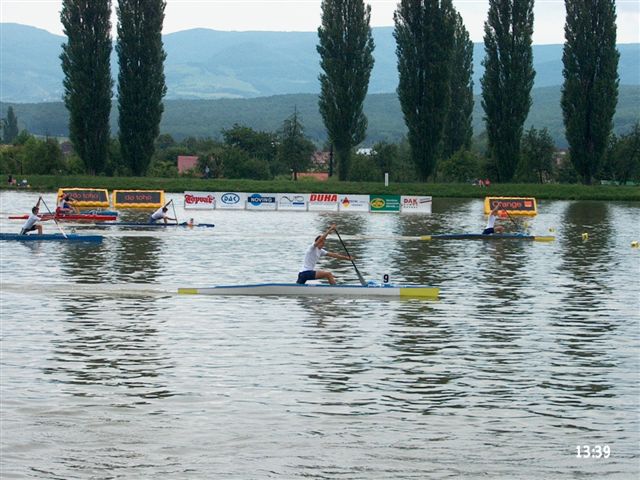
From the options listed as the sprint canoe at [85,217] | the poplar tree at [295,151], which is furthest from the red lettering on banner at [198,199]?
the poplar tree at [295,151]

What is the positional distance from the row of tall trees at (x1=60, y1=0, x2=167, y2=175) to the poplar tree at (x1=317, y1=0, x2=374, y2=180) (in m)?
15.5

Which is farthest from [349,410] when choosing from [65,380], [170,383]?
[65,380]

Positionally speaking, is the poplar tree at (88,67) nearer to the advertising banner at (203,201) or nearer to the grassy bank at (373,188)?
the grassy bank at (373,188)

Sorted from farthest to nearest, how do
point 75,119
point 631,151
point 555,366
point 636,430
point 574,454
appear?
point 631,151 → point 75,119 → point 555,366 → point 636,430 → point 574,454

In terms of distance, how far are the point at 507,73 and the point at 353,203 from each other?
24869 millimetres

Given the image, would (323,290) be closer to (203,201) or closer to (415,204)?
(415,204)

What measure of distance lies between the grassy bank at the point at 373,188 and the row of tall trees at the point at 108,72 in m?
3.18

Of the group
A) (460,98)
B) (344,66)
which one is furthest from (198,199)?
(460,98)

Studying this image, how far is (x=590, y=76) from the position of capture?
325 feet

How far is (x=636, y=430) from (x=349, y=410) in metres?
4.66

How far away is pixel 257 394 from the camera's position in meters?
19.5

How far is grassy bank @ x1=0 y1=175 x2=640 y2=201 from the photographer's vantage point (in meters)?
101

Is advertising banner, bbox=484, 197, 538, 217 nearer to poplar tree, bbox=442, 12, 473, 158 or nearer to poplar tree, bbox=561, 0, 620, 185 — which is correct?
poplar tree, bbox=561, 0, 620, 185

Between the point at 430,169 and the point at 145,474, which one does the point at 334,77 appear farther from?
the point at 145,474
